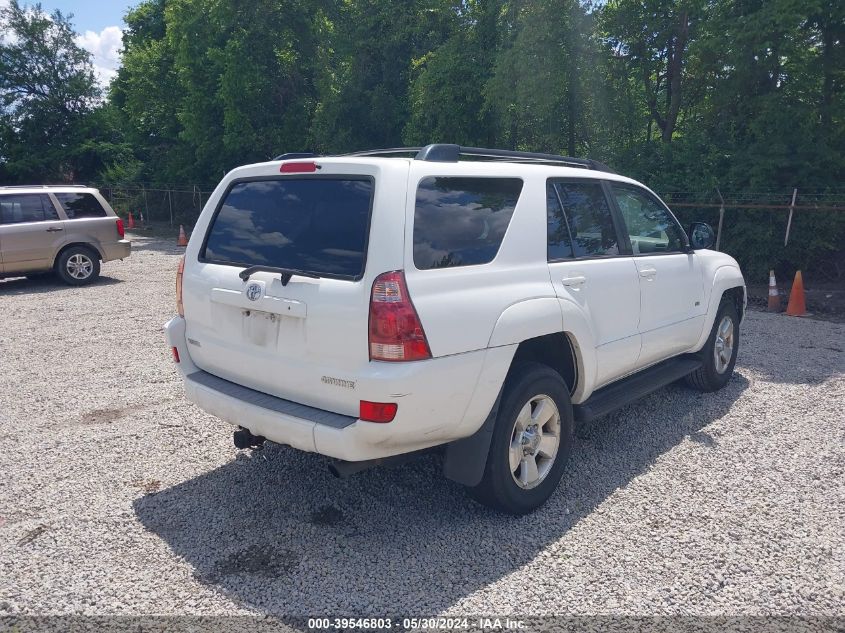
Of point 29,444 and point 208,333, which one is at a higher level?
point 208,333

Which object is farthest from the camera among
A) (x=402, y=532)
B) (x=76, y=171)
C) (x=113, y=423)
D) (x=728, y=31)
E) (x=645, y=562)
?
(x=76, y=171)

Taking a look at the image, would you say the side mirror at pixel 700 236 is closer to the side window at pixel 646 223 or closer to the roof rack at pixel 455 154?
the side window at pixel 646 223

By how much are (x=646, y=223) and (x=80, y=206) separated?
34.3ft

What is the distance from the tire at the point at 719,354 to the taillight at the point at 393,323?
11.9 ft

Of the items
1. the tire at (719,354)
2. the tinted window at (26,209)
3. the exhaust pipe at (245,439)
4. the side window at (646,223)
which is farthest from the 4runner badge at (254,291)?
the tinted window at (26,209)

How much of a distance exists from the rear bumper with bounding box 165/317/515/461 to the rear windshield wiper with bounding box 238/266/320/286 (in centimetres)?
63

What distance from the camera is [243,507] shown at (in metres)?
3.94

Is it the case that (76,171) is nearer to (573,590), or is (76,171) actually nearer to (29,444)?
(29,444)

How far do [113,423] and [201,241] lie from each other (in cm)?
203

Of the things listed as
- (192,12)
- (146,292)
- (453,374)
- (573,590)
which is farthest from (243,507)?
(192,12)

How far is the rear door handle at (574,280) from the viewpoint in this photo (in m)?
3.96

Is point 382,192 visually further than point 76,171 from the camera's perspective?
No

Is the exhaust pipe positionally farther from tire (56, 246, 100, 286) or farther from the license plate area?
tire (56, 246, 100, 286)

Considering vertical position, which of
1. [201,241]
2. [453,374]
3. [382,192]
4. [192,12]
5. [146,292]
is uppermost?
[192,12]
